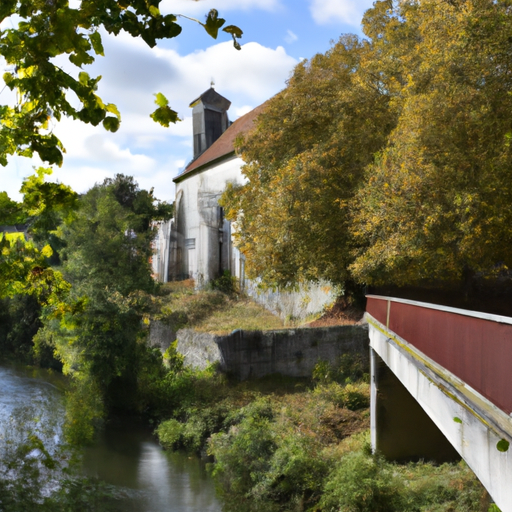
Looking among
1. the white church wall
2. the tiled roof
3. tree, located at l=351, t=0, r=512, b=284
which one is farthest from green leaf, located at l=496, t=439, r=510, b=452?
the tiled roof

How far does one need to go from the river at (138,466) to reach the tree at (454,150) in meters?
7.59

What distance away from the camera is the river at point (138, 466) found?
523 inches

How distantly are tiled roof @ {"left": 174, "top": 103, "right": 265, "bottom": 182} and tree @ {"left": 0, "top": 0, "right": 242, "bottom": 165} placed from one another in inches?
1084

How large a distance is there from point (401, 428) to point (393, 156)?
255 inches

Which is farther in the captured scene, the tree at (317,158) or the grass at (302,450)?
the tree at (317,158)

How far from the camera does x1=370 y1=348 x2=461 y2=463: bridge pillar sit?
1288 cm

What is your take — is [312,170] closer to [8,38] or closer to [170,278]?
[8,38]

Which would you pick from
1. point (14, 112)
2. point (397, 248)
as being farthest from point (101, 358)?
point (14, 112)

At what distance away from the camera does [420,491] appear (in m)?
10.1

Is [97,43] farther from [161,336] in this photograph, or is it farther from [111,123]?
[161,336]

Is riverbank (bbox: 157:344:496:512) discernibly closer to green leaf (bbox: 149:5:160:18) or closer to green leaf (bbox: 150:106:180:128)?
green leaf (bbox: 150:106:180:128)

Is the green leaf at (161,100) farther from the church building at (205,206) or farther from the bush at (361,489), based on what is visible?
the church building at (205,206)

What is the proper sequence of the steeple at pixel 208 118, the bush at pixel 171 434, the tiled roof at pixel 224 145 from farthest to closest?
the steeple at pixel 208 118 < the tiled roof at pixel 224 145 < the bush at pixel 171 434

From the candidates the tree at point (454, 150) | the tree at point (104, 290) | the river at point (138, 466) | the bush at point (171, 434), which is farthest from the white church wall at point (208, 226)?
the tree at point (454, 150)
